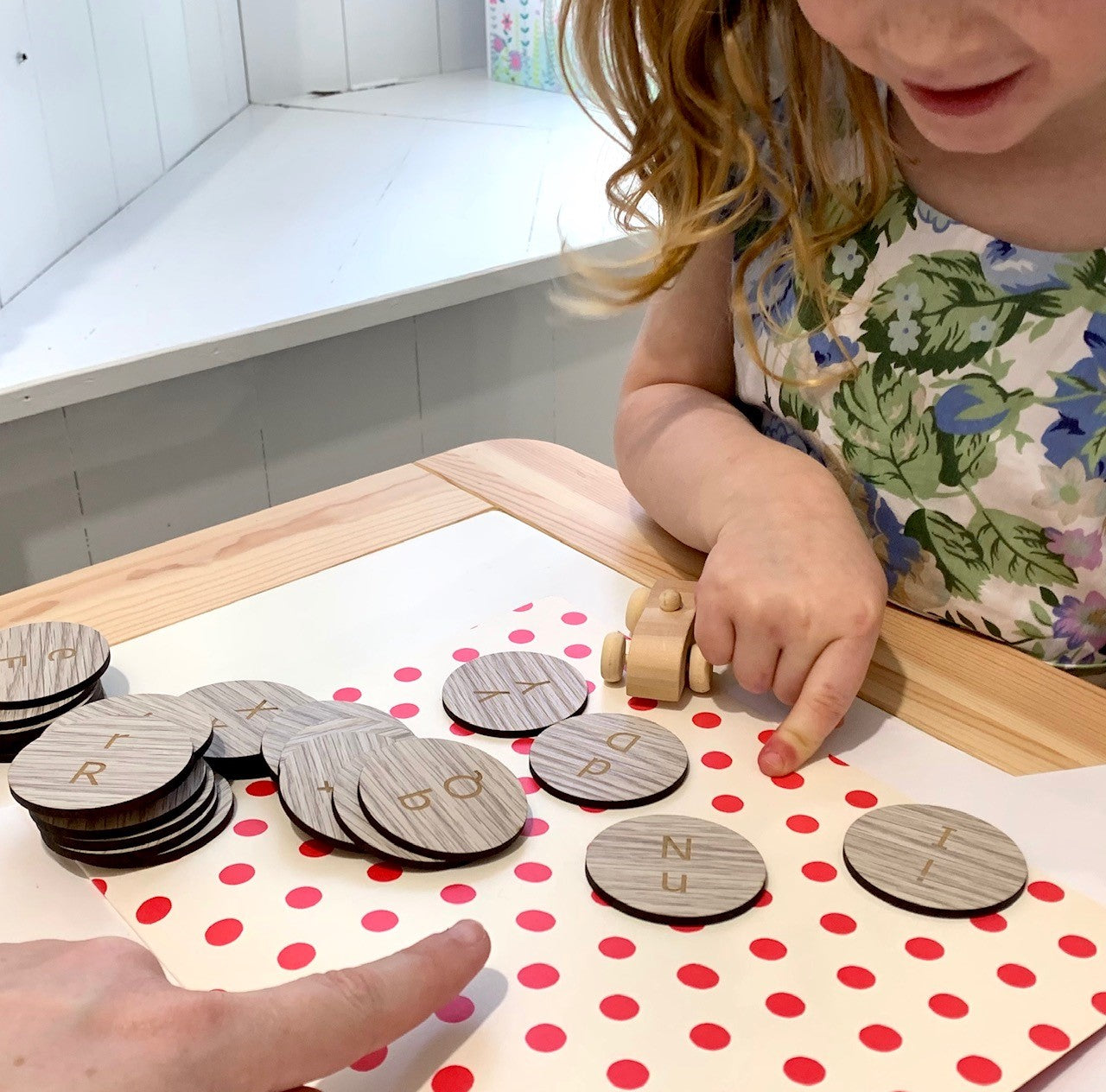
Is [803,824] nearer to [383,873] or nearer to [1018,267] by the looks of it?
[383,873]

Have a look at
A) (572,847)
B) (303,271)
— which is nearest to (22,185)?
(303,271)

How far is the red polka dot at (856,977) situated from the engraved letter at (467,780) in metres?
0.17

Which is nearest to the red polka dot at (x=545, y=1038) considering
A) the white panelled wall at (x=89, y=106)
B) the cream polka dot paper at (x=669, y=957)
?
the cream polka dot paper at (x=669, y=957)

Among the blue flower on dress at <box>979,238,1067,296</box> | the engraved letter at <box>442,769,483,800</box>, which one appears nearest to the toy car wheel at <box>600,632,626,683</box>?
the engraved letter at <box>442,769,483,800</box>

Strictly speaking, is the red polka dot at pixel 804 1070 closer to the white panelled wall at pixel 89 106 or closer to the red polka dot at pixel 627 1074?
the red polka dot at pixel 627 1074

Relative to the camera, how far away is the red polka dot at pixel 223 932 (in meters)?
0.46

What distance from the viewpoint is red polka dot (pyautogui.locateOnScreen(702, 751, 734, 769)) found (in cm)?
57

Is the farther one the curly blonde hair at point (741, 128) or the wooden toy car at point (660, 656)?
the curly blonde hair at point (741, 128)

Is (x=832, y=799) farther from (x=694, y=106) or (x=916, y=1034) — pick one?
(x=694, y=106)

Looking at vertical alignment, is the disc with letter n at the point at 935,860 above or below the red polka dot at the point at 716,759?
above

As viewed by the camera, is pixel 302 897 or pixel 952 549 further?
pixel 952 549

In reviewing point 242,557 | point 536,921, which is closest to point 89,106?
point 242,557

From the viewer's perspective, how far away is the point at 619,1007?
0.43 metres

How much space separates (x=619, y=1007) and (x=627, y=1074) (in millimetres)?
29
